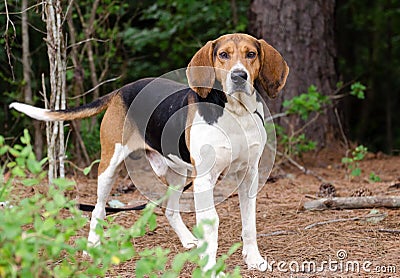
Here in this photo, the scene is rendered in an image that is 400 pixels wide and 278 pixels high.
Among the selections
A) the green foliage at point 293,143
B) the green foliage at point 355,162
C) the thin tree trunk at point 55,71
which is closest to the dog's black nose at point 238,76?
the thin tree trunk at point 55,71

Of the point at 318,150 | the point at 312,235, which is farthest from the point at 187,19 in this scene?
the point at 312,235

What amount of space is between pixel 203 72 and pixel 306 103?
3.75 m

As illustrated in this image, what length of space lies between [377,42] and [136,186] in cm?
886

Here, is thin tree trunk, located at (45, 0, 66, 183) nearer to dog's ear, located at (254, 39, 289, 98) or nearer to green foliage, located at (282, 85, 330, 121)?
dog's ear, located at (254, 39, 289, 98)

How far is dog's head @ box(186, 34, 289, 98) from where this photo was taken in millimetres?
4164

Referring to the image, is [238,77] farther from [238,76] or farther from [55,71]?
[55,71]

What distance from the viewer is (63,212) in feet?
19.4

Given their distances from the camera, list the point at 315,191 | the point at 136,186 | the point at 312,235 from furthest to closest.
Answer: the point at 136,186, the point at 315,191, the point at 312,235

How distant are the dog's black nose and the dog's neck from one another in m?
0.11

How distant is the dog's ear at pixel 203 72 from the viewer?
171 inches

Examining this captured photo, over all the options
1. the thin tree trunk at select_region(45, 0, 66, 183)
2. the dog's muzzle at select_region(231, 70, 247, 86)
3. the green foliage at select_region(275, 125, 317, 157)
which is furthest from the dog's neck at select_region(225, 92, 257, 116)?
the green foliage at select_region(275, 125, 317, 157)

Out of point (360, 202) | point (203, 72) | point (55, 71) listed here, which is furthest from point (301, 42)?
point (203, 72)

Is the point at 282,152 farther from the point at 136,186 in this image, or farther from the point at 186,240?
the point at 186,240

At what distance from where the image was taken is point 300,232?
5172 millimetres
